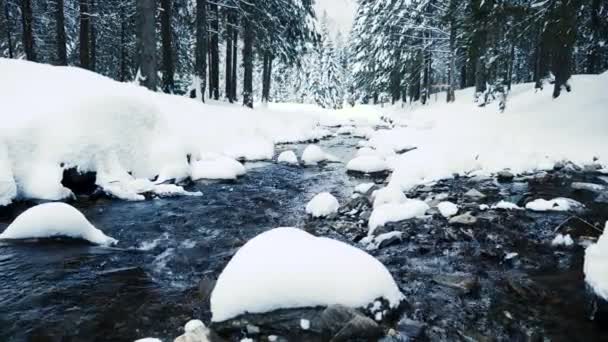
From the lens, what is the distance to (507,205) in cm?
683

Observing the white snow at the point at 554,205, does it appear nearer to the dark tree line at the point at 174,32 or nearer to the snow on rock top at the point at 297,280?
the snow on rock top at the point at 297,280

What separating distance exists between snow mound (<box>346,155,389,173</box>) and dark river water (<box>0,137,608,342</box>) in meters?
2.88

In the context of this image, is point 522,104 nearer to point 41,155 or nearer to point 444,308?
point 444,308

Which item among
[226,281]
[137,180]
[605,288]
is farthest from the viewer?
[137,180]

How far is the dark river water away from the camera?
3.69 m

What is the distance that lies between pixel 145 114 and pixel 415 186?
6.05 metres

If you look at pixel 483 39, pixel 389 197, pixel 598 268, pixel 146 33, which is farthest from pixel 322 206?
pixel 146 33

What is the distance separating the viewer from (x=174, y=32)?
72.1 feet

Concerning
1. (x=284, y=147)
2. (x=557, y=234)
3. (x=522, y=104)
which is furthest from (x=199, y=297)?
(x=522, y=104)

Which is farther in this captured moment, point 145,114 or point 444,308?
point 145,114

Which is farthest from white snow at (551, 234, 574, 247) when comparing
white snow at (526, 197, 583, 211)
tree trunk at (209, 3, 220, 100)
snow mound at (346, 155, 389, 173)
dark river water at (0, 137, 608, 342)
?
tree trunk at (209, 3, 220, 100)

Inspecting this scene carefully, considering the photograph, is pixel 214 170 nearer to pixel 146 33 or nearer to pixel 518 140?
pixel 146 33

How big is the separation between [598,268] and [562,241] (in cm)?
190

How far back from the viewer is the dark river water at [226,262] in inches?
145
